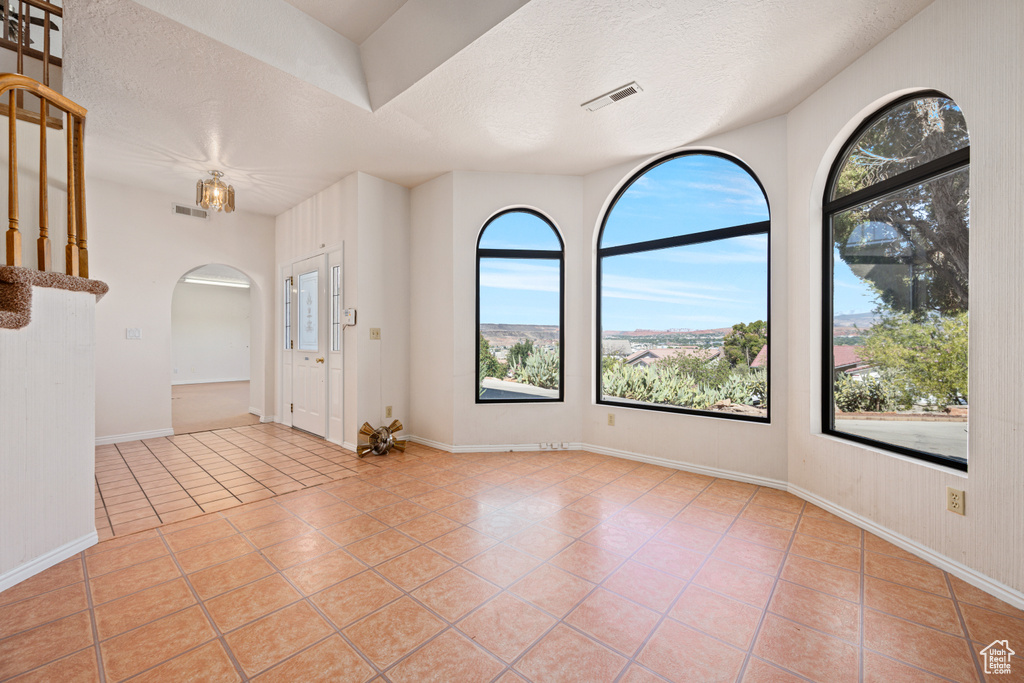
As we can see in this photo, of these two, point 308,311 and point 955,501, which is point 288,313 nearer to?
point 308,311

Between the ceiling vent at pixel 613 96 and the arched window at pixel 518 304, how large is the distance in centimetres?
145

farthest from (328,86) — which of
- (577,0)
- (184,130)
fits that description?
(577,0)

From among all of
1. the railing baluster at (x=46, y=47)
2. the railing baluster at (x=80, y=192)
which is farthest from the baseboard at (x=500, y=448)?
the railing baluster at (x=46, y=47)

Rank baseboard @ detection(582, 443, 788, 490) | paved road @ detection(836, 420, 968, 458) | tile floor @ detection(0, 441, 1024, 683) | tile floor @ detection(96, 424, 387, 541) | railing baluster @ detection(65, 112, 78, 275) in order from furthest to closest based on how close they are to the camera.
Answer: baseboard @ detection(582, 443, 788, 490) → tile floor @ detection(96, 424, 387, 541) → railing baluster @ detection(65, 112, 78, 275) → paved road @ detection(836, 420, 968, 458) → tile floor @ detection(0, 441, 1024, 683)

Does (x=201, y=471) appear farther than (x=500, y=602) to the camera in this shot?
Yes

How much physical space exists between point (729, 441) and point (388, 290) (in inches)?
138

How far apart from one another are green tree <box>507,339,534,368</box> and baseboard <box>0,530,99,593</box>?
3215 mm

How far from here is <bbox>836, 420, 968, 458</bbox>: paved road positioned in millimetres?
2172

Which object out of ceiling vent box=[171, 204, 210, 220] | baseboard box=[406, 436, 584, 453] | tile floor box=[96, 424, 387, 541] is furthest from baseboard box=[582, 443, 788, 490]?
ceiling vent box=[171, 204, 210, 220]

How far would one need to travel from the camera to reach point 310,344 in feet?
16.4

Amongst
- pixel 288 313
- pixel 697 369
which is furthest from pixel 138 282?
pixel 697 369

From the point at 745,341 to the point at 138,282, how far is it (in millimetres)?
6177

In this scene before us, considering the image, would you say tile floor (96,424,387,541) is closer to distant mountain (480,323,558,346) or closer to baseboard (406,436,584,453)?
baseboard (406,436,584,453)

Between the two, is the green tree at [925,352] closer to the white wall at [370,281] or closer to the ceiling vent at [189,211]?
the white wall at [370,281]
